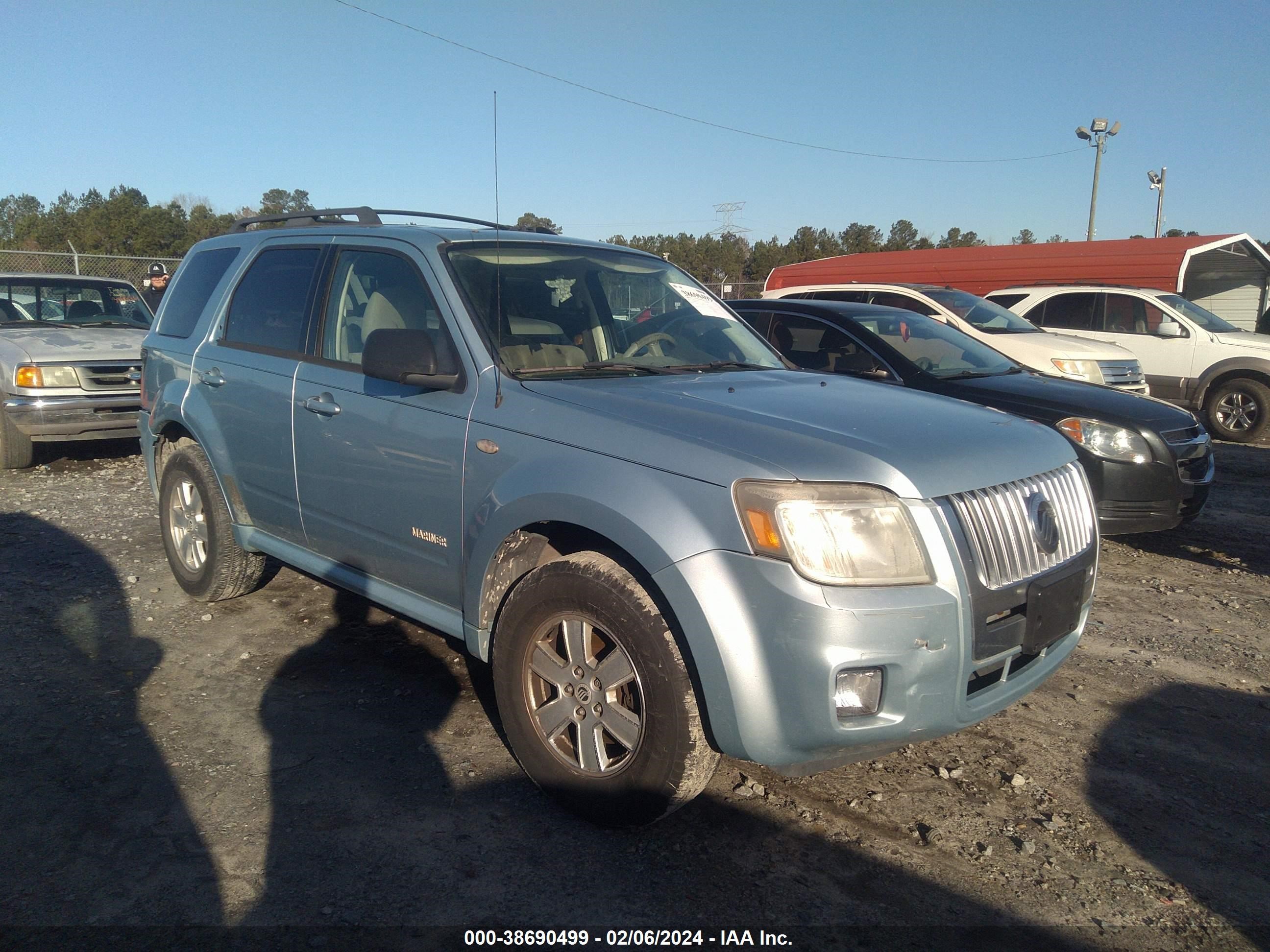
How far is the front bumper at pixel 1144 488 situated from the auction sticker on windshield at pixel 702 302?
108 inches

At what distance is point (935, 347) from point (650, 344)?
137 inches

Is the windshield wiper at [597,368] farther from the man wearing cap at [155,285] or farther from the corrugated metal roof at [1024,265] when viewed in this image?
the corrugated metal roof at [1024,265]

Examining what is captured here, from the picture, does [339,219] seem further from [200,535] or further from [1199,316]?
[1199,316]

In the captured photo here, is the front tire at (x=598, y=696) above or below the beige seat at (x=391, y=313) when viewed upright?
below

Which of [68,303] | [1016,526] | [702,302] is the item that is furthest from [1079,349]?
[68,303]

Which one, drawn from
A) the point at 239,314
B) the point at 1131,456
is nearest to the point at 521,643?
the point at 239,314

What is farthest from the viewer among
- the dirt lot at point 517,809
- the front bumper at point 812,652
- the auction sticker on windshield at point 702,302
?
the auction sticker on windshield at point 702,302

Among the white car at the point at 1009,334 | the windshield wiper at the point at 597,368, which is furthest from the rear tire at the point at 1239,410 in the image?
the windshield wiper at the point at 597,368

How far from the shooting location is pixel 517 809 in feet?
10.5

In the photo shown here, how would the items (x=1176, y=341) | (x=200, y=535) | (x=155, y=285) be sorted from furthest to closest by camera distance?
(x=155, y=285) < (x=1176, y=341) < (x=200, y=535)

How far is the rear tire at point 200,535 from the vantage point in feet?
16.0

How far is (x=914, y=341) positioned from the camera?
6.77m

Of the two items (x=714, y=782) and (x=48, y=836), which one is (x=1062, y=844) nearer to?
(x=714, y=782)

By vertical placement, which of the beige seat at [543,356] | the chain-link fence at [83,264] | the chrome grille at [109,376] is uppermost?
the chain-link fence at [83,264]
